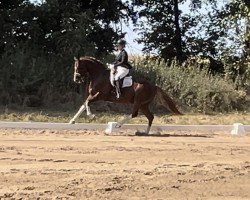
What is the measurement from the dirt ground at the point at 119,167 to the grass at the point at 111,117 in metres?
2.79

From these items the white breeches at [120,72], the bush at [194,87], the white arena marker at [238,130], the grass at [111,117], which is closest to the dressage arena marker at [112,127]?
the white arena marker at [238,130]

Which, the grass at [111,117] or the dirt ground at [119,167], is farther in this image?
the grass at [111,117]

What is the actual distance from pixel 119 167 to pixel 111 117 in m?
9.76

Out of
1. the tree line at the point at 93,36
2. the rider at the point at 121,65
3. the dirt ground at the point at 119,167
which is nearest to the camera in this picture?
the dirt ground at the point at 119,167

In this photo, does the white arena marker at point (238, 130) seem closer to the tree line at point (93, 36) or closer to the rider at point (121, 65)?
the rider at point (121, 65)

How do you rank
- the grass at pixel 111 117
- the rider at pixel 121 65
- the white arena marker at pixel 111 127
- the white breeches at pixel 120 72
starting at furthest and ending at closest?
1. the grass at pixel 111 117
2. the white breeches at pixel 120 72
3. the rider at pixel 121 65
4. the white arena marker at pixel 111 127

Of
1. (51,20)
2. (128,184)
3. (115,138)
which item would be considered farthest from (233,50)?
(128,184)

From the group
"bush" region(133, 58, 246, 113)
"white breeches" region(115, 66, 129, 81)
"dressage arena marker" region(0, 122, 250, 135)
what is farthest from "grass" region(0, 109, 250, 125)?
"white breeches" region(115, 66, 129, 81)

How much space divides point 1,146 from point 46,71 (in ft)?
38.9

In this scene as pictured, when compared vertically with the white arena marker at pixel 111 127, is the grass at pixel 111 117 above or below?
below

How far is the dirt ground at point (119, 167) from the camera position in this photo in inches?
342

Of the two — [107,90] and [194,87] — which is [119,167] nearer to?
[107,90]

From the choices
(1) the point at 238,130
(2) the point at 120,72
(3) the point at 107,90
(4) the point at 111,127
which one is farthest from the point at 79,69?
(1) the point at 238,130

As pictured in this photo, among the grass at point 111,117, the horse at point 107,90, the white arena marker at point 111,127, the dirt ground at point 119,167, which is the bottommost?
the grass at point 111,117
